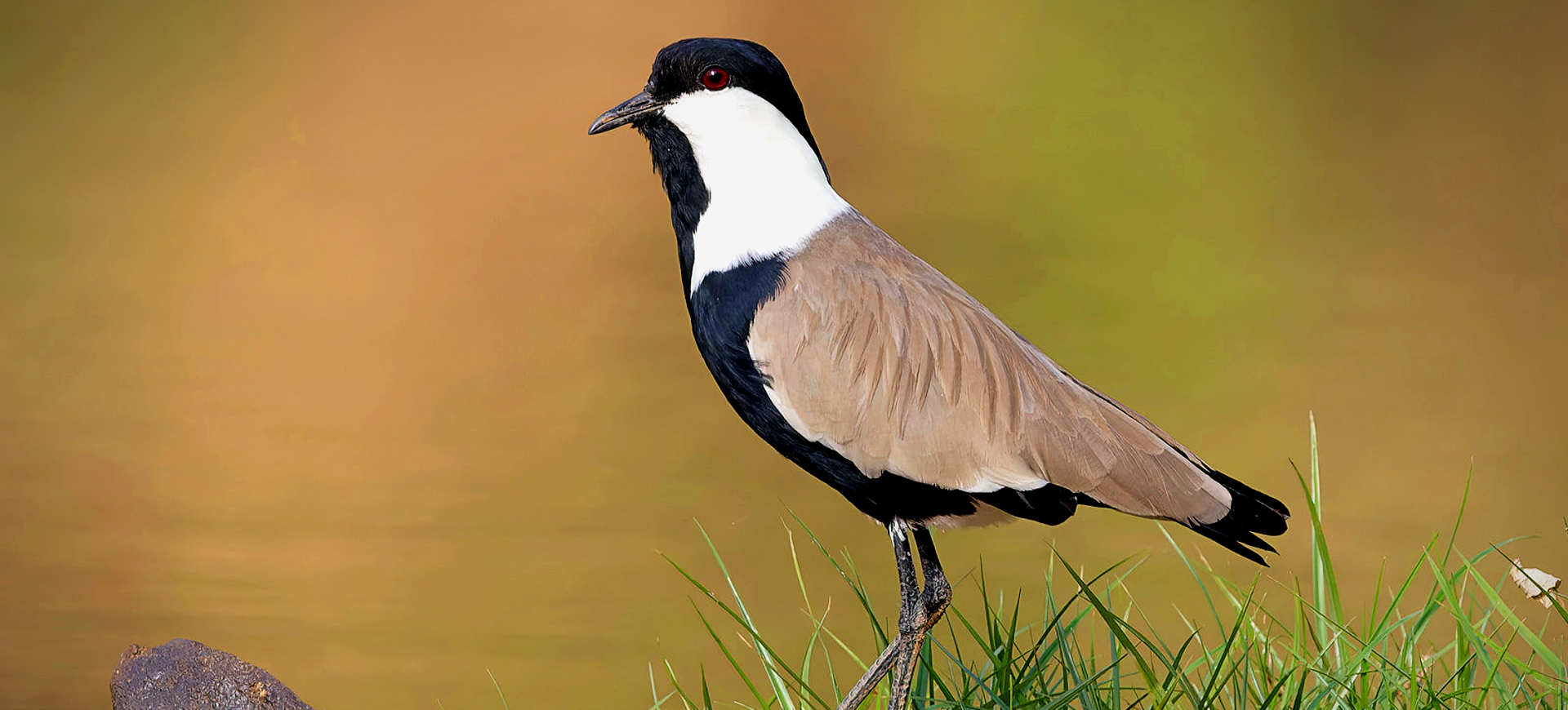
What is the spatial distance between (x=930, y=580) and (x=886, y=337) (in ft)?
1.37

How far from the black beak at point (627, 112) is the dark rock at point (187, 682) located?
1.11 metres

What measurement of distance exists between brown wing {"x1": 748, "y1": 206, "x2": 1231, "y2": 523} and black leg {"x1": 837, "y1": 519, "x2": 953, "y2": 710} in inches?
8.4

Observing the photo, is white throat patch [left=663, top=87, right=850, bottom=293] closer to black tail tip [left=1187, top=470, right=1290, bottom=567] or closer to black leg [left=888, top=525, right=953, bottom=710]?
black leg [left=888, top=525, right=953, bottom=710]

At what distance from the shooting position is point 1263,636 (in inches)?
87.7

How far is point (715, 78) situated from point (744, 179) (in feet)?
0.56

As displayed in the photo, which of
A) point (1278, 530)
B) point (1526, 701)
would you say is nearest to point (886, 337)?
point (1278, 530)

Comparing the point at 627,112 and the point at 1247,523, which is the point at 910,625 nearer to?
the point at 1247,523

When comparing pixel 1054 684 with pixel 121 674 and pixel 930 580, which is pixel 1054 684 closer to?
pixel 930 580

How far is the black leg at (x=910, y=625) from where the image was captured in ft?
6.95

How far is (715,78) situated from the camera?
6.93 feet

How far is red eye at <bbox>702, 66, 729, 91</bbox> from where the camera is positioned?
6.92ft

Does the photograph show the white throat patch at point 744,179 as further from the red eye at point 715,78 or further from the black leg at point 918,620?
the black leg at point 918,620

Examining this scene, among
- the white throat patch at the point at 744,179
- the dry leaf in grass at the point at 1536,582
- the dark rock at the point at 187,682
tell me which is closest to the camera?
the dry leaf in grass at the point at 1536,582

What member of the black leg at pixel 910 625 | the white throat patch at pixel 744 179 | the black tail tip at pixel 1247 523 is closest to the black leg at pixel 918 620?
the black leg at pixel 910 625
